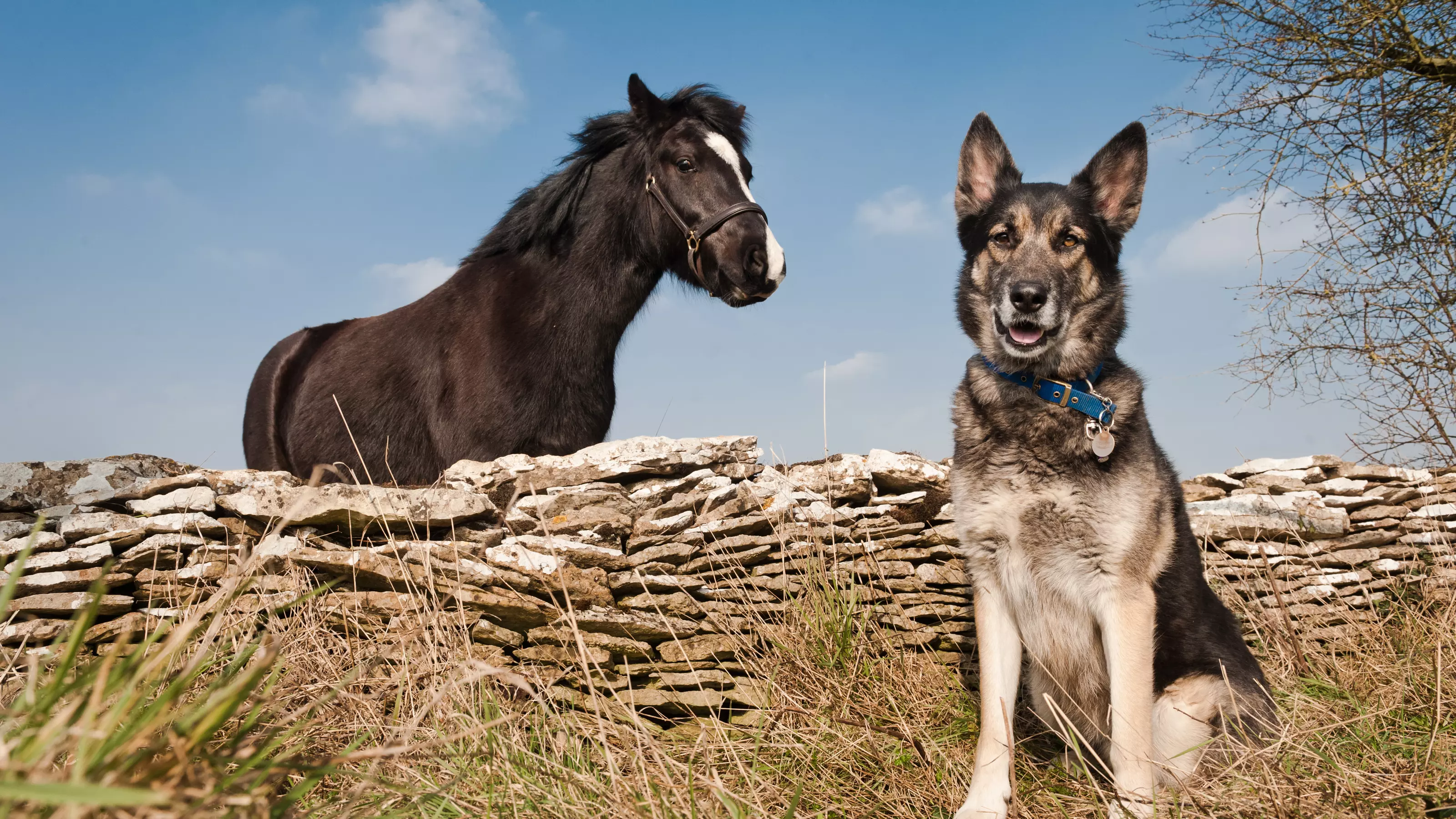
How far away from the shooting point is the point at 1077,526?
3322 millimetres

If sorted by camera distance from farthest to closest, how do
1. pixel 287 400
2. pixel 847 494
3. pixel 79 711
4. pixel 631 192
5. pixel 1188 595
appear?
pixel 287 400
pixel 631 192
pixel 847 494
pixel 1188 595
pixel 79 711

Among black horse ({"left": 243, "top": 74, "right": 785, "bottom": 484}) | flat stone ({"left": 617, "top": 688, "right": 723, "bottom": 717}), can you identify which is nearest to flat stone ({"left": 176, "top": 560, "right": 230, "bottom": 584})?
black horse ({"left": 243, "top": 74, "right": 785, "bottom": 484})

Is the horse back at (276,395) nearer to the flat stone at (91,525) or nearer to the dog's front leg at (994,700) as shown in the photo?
the flat stone at (91,525)

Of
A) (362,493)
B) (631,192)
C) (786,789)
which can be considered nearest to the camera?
(786,789)

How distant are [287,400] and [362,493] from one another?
136 inches

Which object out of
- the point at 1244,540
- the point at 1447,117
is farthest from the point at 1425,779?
the point at 1447,117

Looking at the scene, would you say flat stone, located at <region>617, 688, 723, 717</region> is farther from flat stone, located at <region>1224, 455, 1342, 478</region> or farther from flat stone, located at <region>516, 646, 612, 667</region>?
flat stone, located at <region>1224, 455, 1342, 478</region>

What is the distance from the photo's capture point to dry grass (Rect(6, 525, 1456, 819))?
7.60 ft

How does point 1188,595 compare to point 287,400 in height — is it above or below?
below

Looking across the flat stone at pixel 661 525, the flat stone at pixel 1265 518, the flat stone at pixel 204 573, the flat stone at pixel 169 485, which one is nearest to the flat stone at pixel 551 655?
the flat stone at pixel 661 525

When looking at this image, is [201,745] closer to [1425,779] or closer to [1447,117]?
[1425,779]

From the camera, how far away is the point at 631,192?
5555 millimetres

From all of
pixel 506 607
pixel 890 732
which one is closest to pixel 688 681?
pixel 506 607

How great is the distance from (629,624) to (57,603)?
→ 2.70m
